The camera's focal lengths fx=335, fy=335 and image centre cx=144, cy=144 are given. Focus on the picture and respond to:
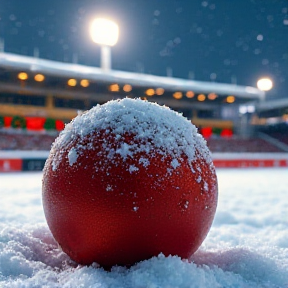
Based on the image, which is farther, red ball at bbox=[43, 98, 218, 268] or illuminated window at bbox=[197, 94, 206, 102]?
illuminated window at bbox=[197, 94, 206, 102]

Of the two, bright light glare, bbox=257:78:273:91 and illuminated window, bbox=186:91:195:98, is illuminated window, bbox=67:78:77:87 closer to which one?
illuminated window, bbox=186:91:195:98

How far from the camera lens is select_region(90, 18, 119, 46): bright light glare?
86.3ft

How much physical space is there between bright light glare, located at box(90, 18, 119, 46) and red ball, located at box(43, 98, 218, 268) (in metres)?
25.4

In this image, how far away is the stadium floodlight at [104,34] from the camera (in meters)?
26.3

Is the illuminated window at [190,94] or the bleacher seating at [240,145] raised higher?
the illuminated window at [190,94]

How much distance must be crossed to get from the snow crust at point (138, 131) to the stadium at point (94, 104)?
47.2ft

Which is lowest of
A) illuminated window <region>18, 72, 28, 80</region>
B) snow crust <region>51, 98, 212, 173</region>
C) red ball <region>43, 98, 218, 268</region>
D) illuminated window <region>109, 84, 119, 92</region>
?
red ball <region>43, 98, 218, 268</region>

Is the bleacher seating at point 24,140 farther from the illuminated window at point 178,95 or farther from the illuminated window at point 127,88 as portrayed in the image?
the illuminated window at point 178,95

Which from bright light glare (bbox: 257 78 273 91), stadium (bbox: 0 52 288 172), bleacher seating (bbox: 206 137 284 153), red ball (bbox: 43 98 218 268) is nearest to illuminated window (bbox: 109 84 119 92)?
stadium (bbox: 0 52 288 172)

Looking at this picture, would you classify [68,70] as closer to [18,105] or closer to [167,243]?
[18,105]

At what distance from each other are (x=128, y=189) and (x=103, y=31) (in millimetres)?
26019

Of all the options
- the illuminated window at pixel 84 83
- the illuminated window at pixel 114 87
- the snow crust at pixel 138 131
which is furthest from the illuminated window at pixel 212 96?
the snow crust at pixel 138 131

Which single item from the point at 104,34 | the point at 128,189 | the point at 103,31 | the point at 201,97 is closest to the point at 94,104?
the point at 104,34

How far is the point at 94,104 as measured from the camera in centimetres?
2761
